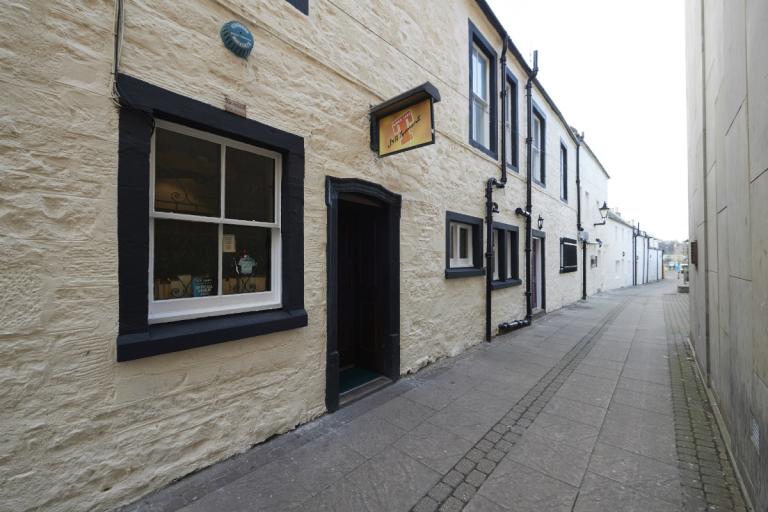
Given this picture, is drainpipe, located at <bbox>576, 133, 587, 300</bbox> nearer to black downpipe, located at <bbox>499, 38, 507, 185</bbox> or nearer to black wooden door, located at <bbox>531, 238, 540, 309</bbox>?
black wooden door, located at <bbox>531, 238, 540, 309</bbox>

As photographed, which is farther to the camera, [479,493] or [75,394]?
[479,493]

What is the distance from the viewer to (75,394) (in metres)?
2.16

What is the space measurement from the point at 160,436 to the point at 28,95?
2.49 meters

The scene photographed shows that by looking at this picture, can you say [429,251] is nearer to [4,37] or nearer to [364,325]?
[364,325]

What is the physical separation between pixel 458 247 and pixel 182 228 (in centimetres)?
496

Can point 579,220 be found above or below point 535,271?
above

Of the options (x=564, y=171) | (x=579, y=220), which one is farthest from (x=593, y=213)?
(x=564, y=171)

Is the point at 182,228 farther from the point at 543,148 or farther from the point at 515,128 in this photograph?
the point at 543,148

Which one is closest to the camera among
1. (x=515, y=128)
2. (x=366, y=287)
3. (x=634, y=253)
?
(x=366, y=287)

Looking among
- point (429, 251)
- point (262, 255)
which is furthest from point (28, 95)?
point (429, 251)

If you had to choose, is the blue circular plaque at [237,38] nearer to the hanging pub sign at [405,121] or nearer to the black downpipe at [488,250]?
the hanging pub sign at [405,121]

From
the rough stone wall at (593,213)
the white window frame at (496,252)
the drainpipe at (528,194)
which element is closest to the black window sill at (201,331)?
the white window frame at (496,252)

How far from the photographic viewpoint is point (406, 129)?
384 cm

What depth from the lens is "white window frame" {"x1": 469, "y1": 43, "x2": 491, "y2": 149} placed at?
7.01 metres
